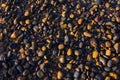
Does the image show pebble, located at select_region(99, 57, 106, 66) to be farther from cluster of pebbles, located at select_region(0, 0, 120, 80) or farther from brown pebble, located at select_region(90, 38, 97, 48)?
brown pebble, located at select_region(90, 38, 97, 48)

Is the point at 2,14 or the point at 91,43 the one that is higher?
the point at 2,14

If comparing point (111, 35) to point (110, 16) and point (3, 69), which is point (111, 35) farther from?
point (3, 69)

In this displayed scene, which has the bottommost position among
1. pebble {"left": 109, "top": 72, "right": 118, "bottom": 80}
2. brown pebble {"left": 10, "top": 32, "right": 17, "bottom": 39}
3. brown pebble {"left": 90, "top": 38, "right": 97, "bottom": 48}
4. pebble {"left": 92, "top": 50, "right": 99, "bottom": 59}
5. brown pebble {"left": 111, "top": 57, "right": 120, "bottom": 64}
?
pebble {"left": 109, "top": 72, "right": 118, "bottom": 80}

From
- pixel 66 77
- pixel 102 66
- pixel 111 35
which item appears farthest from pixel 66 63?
pixel 111 35

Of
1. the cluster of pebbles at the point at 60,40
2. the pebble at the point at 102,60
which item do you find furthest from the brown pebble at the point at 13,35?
the pebble at the point at 102,60

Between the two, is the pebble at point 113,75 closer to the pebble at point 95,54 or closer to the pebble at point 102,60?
the pebble at point 102,60

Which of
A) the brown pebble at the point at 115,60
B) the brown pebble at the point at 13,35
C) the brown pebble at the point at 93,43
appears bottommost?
the brown pebble at the point at 115,60

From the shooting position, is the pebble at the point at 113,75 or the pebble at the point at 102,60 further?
the pebble at the point at 102,60

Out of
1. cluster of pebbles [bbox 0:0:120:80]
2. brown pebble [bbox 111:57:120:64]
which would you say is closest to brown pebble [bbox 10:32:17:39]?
cluster of pebbles [bbox 0:0:120:80]
